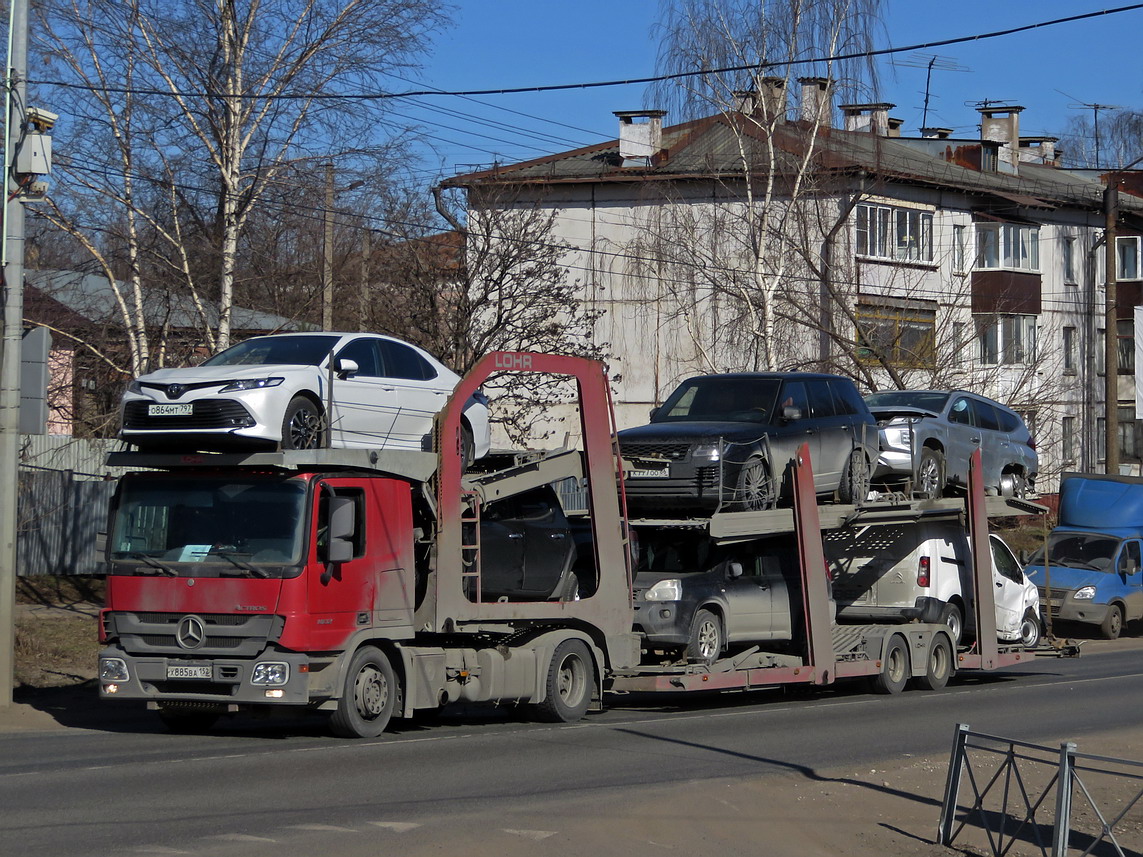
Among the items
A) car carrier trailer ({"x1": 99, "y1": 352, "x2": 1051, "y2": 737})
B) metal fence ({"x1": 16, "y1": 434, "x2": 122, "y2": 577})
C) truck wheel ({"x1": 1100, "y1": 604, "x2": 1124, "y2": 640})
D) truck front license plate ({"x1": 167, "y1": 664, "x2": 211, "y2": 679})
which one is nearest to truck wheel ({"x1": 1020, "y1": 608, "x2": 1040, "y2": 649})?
car carrier trailer ({"x1": 99, "y1": 352, "x2": 1051, "y2": 737})

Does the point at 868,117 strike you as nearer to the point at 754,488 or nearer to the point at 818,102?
the point at 818,102

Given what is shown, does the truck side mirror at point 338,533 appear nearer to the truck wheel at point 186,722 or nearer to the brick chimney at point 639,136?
the truck wheel at point 186,722

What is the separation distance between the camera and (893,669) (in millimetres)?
16672

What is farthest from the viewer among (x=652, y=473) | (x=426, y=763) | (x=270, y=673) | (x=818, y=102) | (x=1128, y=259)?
(x=1128, y=259)

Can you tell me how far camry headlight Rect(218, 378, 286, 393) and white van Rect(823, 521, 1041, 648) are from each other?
25.8 feet

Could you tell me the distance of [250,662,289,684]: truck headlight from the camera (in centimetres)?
1141

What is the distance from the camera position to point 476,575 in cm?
1273

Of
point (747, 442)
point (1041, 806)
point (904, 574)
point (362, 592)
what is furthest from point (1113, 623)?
point (1041, 806)

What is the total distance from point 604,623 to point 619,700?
335cm

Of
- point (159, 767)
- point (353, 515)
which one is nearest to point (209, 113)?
point (353, 515)

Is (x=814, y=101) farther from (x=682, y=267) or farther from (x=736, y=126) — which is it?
(x=682, y=267)

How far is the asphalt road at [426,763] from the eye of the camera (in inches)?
332

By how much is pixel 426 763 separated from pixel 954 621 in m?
9.28

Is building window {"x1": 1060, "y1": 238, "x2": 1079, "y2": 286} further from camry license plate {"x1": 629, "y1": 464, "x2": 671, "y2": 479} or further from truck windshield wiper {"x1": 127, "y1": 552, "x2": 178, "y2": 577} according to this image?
truck windshield wiper {"x1": 127, "y1": 552, "x2": 178, "y2": 577}
